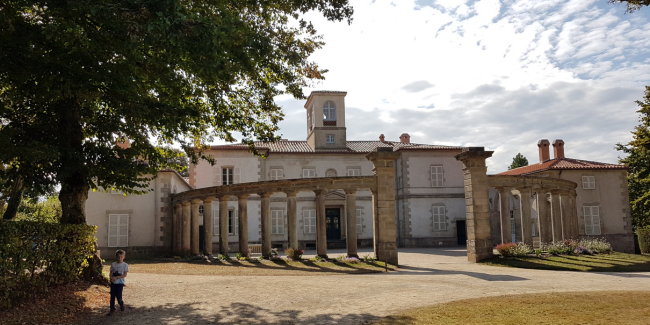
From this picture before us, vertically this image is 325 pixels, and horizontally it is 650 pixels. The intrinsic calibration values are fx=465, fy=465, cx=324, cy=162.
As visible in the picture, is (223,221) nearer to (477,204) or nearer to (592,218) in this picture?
(477,204)

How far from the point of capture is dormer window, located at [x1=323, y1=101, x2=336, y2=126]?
35.9 metres

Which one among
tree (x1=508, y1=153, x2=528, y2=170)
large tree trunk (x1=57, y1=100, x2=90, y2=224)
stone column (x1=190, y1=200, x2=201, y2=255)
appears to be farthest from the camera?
tree (x1=508, y1=153, x2=528, y2=170)

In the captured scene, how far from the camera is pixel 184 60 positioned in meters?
8.81

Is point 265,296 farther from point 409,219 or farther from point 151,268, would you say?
point 409,219

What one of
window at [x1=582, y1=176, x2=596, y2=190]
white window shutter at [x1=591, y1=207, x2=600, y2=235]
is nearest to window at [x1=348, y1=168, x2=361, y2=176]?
window at [x1=582, y1=176, x2=596, y2=190]

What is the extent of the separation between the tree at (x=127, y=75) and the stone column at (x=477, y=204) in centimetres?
848

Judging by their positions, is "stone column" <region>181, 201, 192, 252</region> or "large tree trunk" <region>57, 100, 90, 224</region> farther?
"stone column" <region>181, 201, 192, 252</region>

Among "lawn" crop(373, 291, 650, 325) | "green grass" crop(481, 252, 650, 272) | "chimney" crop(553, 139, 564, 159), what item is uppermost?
"chimney" crop(553, 139, 564, 159)

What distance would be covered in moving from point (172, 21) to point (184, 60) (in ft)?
7.93

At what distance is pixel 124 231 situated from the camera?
2438 centimetres

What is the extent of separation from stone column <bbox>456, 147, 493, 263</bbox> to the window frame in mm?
15367

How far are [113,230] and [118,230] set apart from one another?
0.78ft

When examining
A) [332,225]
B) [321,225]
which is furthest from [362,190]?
[321,225]

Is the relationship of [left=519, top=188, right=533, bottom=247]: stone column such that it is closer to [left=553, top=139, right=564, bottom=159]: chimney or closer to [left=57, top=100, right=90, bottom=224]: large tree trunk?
[left=553, top=139, right=564, bottom=159]: chimney
